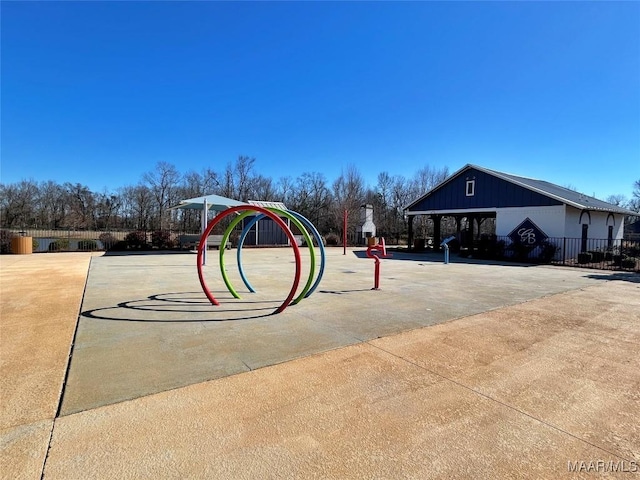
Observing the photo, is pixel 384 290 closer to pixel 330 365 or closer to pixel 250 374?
pixel 330 365

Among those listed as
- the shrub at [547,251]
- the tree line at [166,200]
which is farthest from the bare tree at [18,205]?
the shrub at [547,251]

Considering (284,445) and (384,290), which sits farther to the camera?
(384,290)

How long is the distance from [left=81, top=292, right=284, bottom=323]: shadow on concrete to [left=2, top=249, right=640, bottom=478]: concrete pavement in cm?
7

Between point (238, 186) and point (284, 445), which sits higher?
point (238, 186)

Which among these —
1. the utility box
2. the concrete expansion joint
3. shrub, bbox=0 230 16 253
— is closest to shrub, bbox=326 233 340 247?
the utility box

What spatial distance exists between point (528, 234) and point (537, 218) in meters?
0.89

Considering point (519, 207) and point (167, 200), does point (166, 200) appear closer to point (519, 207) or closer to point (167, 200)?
point (167, 200)

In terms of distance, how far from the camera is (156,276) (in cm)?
1013

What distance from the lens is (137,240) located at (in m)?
20.6

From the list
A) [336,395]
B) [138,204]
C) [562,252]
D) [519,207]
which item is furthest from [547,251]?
[138,204]

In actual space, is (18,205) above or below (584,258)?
above

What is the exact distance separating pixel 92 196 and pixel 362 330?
50.3 m

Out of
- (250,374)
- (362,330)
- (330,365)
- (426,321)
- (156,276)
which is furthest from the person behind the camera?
(156,276)

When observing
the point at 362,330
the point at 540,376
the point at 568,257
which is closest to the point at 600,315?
the point at 540,376
